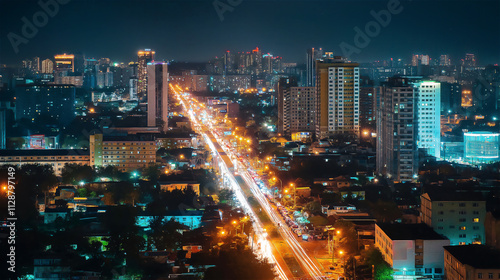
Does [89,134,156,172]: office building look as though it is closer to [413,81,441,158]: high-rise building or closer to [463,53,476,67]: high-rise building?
[413,81,441,158]: high-rise building

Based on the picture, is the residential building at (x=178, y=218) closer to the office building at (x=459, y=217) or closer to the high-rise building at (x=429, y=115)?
the office building at (x=459, y=217)

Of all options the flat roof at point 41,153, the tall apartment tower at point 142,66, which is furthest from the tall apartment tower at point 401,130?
the tall apartment tower at point 142,66

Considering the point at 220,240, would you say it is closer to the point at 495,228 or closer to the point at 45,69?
the point at 495,228

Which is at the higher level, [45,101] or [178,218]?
[45,101]

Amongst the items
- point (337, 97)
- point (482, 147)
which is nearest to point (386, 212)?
point (482, 147)

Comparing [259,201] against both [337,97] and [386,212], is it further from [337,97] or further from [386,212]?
[337,97]

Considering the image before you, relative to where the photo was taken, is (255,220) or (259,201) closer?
(255,220)

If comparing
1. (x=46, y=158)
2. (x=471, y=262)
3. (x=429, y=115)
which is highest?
(x=429, y=115)
